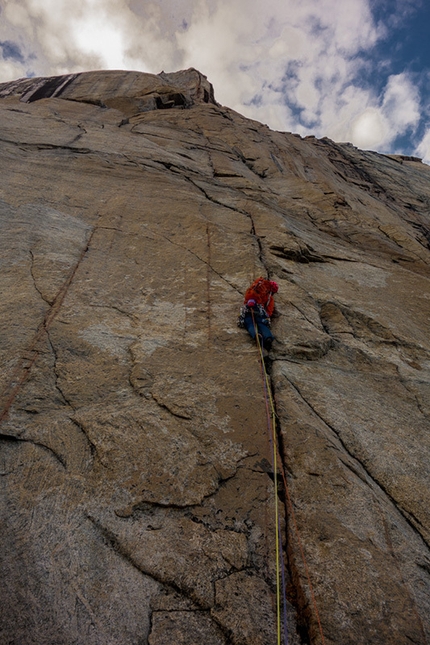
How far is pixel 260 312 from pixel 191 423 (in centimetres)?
264

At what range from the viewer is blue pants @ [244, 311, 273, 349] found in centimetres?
598

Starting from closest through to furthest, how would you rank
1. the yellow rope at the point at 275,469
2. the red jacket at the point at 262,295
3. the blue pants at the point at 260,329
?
1. the yellow rope at the point at 275,469
2. the blue pants at the point at 260,329
3. the red jacket at the point at 262,295

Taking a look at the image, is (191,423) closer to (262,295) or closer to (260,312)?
(260,312)

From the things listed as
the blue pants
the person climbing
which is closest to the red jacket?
the person climbing

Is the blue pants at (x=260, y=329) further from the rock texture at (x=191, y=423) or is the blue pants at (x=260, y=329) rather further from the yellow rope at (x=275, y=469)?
the rock texture at (x=191, y=423)

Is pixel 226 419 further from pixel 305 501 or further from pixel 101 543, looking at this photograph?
pixel 101 543

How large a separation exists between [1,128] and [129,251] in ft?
27.2

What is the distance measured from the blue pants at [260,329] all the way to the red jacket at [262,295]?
37cm

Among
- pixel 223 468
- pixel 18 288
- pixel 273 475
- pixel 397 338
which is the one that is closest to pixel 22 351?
pixel 18 288

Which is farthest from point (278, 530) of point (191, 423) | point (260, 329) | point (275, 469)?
point (260, 329)

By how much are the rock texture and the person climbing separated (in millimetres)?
280

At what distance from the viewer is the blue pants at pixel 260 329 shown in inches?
235

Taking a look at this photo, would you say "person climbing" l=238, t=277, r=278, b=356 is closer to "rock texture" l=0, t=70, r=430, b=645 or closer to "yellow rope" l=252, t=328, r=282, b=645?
"yellow rope" l=252, t=328, r=282, b=645

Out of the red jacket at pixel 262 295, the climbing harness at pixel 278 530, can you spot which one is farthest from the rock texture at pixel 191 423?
the red jacket at pixel 262 295
